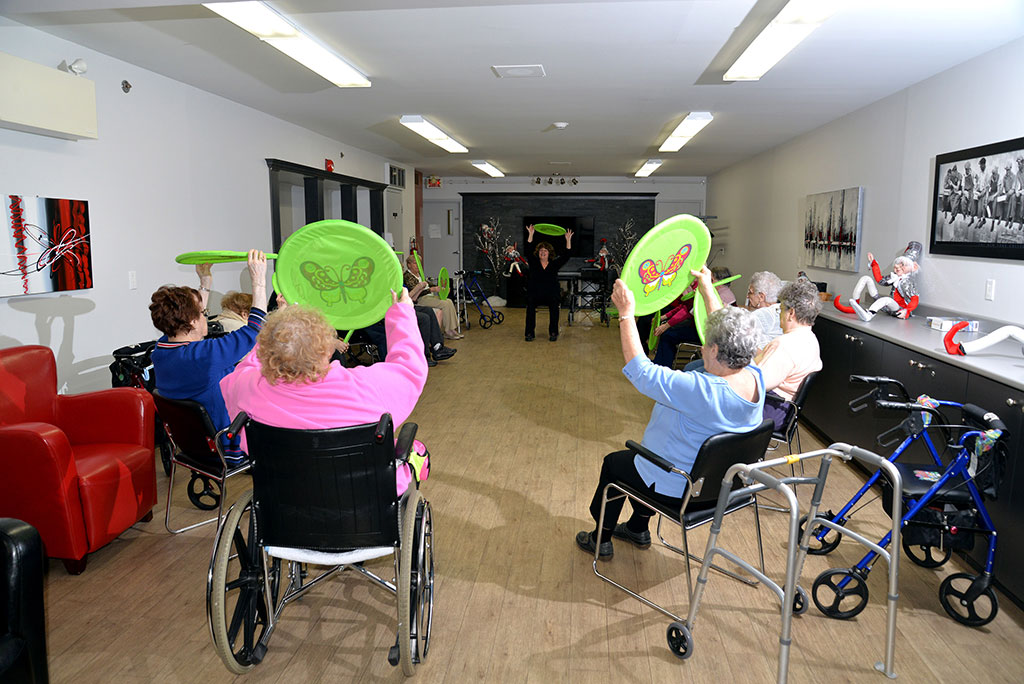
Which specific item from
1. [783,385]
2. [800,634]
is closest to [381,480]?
[800,634]

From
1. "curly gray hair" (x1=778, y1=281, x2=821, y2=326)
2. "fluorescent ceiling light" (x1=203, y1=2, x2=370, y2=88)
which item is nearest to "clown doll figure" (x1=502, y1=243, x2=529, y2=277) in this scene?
"fluorescent ceiling light" (x1=203, y1=2, x2=370, y2=88)

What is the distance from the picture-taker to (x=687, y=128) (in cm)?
700

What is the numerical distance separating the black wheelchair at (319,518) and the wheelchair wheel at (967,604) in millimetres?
2038

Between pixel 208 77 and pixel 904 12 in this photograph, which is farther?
pixel 208 77

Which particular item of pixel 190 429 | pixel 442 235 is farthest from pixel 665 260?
pixel 442 235

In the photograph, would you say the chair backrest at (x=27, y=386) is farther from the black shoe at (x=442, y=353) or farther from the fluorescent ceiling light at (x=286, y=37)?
the black shoe at (x=442, y=353)

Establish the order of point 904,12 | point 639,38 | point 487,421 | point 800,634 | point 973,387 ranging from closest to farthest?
point 800,634
point 973,387
point 904,12
point 639,38
point 487,421

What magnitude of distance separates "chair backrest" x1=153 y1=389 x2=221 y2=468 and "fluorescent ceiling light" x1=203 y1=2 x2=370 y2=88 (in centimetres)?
178

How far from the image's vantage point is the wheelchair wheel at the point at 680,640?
2.31m

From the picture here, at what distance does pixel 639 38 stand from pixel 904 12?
55.4 inches

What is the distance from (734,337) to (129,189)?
4.51 meters

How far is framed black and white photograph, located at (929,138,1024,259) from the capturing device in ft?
12.7

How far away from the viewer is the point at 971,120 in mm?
4344

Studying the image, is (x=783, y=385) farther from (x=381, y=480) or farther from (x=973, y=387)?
(x=381, y=480)
